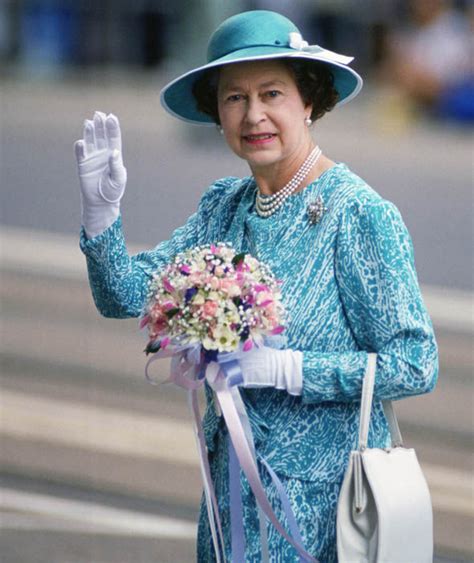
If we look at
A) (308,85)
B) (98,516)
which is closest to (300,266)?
(308,85)

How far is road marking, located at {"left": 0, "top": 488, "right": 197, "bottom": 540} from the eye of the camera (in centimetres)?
642

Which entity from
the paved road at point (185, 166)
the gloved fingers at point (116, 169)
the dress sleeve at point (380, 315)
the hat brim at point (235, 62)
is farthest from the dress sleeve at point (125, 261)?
the paved road at point (185, 166)

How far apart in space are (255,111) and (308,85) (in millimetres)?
189

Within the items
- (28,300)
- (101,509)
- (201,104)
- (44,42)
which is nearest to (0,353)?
(28,300)

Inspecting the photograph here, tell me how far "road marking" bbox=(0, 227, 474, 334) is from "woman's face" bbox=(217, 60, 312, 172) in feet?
19.4

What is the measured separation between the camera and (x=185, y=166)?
653 inches

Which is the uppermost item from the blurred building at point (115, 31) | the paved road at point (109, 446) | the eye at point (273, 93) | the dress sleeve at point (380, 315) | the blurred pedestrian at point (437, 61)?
the blurred building at point (115, 31)

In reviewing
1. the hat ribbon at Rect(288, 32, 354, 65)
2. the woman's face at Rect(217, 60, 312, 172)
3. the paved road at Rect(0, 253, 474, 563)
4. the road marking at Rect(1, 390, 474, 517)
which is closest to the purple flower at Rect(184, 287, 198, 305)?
the woman's face at Rect(217, 60, 312, 172)

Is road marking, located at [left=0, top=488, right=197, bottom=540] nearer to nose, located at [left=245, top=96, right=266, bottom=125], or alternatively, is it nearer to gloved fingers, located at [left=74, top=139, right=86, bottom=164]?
gloved fingers, located at [left=74, top=139, right=86, bottom=164]

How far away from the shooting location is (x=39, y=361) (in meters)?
9.20

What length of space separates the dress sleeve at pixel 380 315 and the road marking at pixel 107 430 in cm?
351

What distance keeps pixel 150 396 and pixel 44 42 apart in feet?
61.5

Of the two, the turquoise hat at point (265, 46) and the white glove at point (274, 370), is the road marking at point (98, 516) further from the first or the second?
the turquoise hat at point (265, 46)

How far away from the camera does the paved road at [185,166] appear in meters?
12.9
